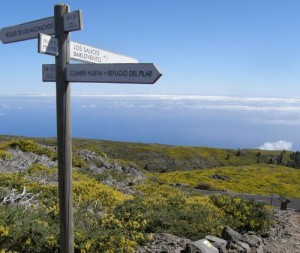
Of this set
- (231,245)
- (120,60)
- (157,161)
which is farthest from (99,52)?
(157,161)

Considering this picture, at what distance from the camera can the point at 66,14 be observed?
5.14m

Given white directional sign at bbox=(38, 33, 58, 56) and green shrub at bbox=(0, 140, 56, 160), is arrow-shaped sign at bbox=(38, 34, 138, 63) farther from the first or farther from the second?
green shrub at bbox=(0, 140, 56, 160)

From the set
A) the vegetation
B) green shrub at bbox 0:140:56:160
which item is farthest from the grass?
the vegetation

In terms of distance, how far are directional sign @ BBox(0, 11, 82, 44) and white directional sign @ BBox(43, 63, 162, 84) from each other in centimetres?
50

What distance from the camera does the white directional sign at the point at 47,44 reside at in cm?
499

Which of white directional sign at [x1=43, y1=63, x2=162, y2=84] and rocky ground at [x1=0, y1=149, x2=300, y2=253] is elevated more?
white directional sign at [x1=43, y1=63, x2=162, y2=84]

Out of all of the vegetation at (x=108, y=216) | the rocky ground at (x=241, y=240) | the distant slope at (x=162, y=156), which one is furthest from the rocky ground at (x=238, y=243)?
the distant slope at (x=162, y=156)

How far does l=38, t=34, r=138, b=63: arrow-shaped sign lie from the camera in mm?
5035

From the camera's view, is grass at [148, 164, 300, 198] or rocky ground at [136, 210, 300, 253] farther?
grass at [148, 164, 300, 198]

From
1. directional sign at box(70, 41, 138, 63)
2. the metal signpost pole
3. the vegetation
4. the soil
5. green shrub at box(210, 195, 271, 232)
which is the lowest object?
the soil

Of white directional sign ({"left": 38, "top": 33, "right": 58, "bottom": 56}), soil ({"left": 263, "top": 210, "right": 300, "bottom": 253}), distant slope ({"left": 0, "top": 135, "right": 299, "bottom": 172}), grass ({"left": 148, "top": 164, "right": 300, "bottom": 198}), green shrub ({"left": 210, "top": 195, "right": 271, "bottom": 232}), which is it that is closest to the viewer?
white directional sign ({"left": 38, "top": 33, "right": 58, "bottom": 56})

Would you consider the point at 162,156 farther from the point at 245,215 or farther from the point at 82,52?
the point at 82,52

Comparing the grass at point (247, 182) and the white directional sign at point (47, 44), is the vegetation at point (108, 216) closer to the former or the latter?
the white directional sign at point (47, 44)

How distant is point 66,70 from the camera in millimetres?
5344
